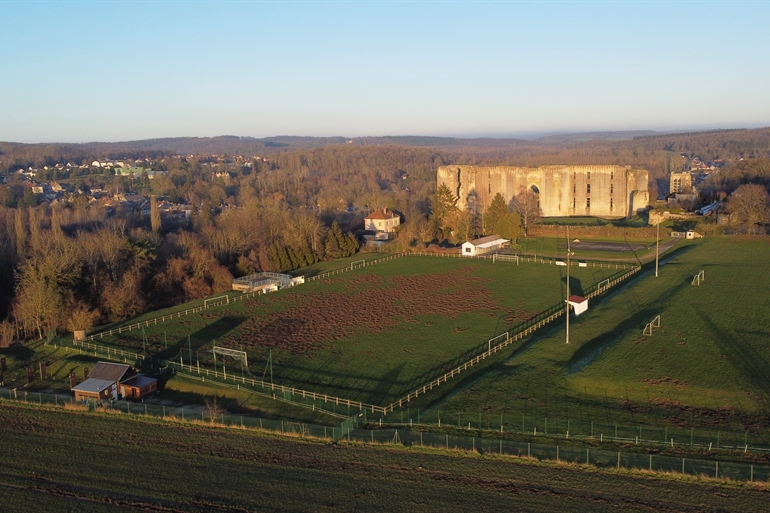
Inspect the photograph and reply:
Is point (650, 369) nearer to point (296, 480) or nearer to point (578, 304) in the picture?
point (578, 304)

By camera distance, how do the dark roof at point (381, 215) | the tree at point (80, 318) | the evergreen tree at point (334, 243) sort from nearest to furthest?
1. the tree at point (80, 318)
2. the evergreen tree at point (334, 243)
3. the dark roof at point (381, 215)

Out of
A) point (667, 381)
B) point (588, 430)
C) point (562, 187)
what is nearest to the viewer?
point (588, 430)

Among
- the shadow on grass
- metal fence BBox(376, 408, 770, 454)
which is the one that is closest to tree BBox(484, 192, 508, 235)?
the shadow on grass

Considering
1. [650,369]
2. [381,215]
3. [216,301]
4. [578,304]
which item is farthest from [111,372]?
[381,215]

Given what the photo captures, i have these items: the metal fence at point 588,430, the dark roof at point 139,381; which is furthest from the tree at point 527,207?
the dark roof at point 139,381

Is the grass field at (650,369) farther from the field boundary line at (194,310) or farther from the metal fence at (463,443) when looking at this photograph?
the field boundary line at (194,310)

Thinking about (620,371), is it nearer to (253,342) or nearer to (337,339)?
(337,339)
